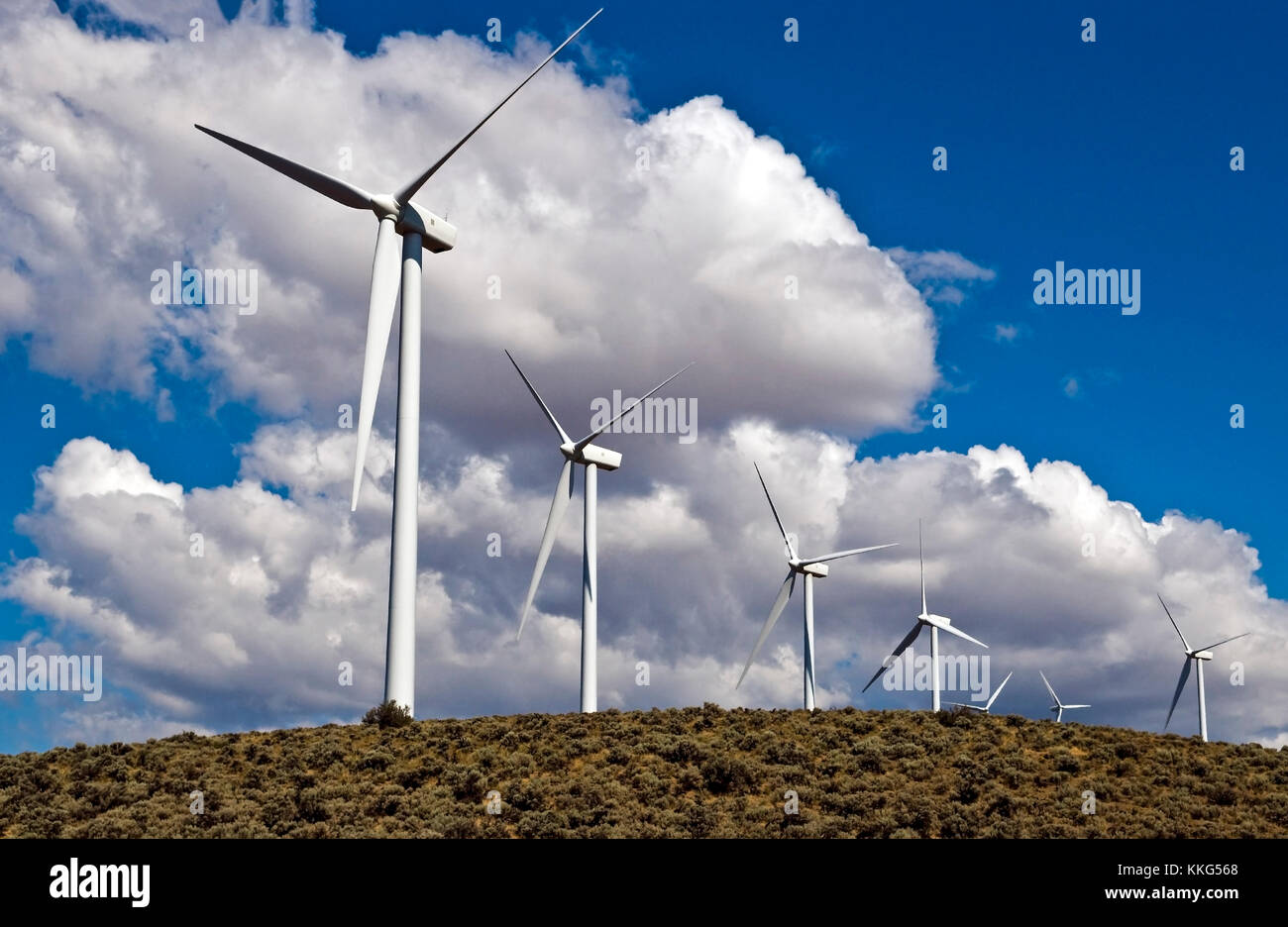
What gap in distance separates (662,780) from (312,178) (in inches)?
1053

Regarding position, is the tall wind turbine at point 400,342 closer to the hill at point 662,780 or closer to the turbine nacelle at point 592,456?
the hill at point 662,780

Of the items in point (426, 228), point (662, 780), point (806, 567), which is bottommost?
point (662, 780)

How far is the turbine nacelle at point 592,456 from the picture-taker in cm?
6812

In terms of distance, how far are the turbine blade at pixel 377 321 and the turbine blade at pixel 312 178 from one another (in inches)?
51.7

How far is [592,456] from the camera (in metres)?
69.2

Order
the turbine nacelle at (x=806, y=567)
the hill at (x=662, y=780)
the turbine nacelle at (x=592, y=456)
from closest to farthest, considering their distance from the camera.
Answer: the hill at (x=662, y=780), the turbine nacelle at (x=592, y=456), the turbine nacelle at (x=806, y=567)

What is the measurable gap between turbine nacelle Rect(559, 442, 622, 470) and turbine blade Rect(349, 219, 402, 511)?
22.0 metres

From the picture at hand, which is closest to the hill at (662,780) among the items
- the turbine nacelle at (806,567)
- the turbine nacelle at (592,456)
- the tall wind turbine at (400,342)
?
the tall wind turbine at (400,342)

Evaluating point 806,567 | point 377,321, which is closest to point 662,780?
point 377,321

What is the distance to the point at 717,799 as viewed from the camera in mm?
34500

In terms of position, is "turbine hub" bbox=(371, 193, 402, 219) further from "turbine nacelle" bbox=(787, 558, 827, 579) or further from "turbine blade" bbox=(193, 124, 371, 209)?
"turbine nacelle" bbox=(787, 558, 827, 579)

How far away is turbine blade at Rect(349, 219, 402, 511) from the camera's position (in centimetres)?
3944

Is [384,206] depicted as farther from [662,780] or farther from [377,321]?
[662,780]
